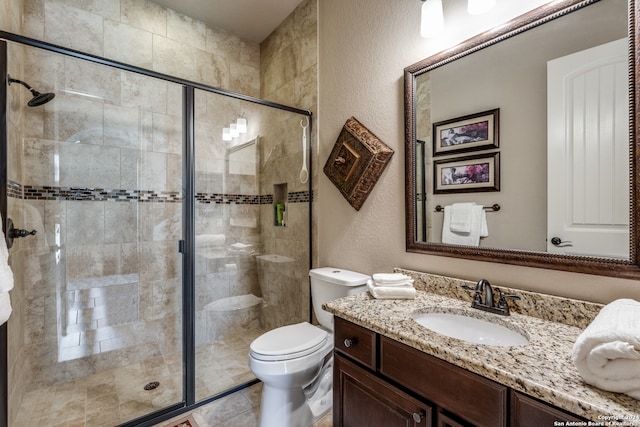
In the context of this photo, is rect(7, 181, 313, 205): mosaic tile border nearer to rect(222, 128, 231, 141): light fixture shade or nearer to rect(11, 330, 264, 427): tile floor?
rect(222, 128, 231, 141): light fixture shade

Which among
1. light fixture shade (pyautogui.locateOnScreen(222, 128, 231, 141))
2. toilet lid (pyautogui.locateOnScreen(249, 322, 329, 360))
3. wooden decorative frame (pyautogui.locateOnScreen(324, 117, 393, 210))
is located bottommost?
toilet lid (pyautogui.locateOnScreen(249, 322, 329, 360))

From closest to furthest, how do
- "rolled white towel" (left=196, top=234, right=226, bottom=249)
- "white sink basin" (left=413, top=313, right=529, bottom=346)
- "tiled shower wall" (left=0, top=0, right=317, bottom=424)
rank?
"white sink basin" (left=413, top=313, right=529, bottom=346), "tiled shower wall" (left=0, top=0, right=317, bottom=424), "rolled white towel" (left=196, top=234, right=226, bottom=249)

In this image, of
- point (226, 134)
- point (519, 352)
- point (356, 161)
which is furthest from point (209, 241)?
point (519, 352)

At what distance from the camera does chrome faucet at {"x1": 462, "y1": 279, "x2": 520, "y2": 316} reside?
1129 millimetres

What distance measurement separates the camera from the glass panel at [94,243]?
1695mm

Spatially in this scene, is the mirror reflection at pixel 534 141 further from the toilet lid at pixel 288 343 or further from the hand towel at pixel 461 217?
the toilet lid at pixel 288 343

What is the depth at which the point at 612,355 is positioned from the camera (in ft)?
2.02

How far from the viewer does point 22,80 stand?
165cm

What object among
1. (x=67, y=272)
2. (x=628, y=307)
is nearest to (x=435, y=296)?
(x=628, y=307)

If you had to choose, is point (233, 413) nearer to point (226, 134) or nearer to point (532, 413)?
point (532, 413)

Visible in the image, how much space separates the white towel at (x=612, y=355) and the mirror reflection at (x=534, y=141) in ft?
1.41

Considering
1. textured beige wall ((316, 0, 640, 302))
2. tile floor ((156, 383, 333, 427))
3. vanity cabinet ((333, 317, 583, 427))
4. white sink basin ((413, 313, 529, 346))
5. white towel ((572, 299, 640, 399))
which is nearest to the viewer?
white towel ((572, 299, 640, 399))

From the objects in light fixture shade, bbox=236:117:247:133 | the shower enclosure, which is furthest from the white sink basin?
light fixture shade, bbox=236:117:247:133

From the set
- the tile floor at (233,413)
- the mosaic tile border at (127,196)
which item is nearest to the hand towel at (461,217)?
the mosaic tile border at (127,196)
